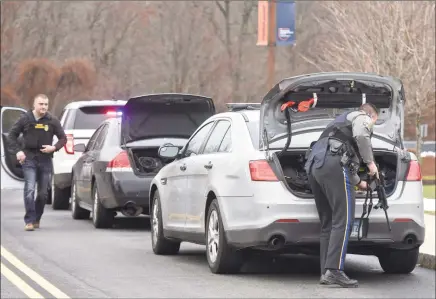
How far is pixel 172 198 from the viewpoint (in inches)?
494

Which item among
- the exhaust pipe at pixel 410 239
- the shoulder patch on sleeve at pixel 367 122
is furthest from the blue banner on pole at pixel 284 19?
the exhaust pipe at pixel 410 239

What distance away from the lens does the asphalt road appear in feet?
34.8

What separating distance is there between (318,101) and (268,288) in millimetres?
2647

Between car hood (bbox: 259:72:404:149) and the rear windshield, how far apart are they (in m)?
2.19

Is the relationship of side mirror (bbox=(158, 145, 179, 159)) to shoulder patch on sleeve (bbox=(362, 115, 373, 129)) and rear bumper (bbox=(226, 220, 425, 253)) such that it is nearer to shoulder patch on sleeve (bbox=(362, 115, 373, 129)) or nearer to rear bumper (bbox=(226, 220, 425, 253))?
rear bumper (bbox=(226, 220, 425, 253))

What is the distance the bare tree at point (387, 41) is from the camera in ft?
98.9

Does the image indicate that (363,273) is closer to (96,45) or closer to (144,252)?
(144,252)

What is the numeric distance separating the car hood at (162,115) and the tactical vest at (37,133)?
68 centimetres

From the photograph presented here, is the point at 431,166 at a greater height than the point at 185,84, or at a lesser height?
lesser

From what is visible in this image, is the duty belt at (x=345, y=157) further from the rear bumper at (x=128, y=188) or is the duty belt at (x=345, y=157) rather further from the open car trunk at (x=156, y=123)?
the rear bumper at (x=128, y=188)

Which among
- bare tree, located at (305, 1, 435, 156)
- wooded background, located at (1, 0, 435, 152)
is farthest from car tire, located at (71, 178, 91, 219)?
bare tree, located at (305, 1, 435, 156)

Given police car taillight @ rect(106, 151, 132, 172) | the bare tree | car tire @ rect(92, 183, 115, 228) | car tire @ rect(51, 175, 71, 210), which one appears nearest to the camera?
police car taillight @ rect(106, 151, 132, 172)

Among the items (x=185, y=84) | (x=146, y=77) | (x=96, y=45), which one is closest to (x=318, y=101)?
(x=96, y=45)

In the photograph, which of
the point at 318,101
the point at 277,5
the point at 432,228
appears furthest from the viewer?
the point at 432,228
